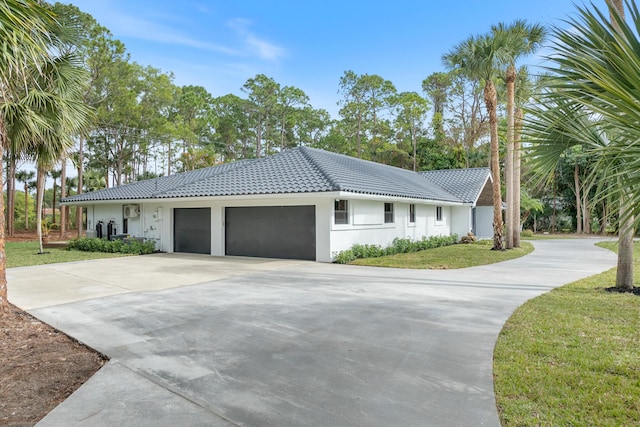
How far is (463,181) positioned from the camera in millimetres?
25422

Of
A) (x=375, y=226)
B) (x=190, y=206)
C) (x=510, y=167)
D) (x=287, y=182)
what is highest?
(x=510, y=167)

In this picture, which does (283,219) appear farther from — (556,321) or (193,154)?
(193,154)

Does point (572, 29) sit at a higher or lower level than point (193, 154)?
lower

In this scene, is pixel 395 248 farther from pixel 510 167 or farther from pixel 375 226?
pixel 510 167

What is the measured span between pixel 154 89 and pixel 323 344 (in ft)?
104

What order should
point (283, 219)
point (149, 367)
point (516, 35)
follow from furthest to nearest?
point (516, 35) < point (283, 219) < point (149, 367)

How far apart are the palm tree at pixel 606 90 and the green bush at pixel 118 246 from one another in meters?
15.0

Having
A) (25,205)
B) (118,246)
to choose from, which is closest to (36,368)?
(118,246)

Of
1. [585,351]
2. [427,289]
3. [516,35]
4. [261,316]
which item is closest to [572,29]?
[585,351]

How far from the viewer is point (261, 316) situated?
597 centimetres

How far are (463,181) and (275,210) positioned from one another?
15704 mm

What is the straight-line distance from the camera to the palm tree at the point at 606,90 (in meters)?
2.55

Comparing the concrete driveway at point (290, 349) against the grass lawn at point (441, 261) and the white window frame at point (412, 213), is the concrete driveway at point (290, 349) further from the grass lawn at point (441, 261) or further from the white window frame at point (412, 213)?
the white window frame at point (412, 213)

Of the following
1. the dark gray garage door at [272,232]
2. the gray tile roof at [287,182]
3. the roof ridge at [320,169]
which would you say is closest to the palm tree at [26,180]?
the gray tile roof at [287,182]
